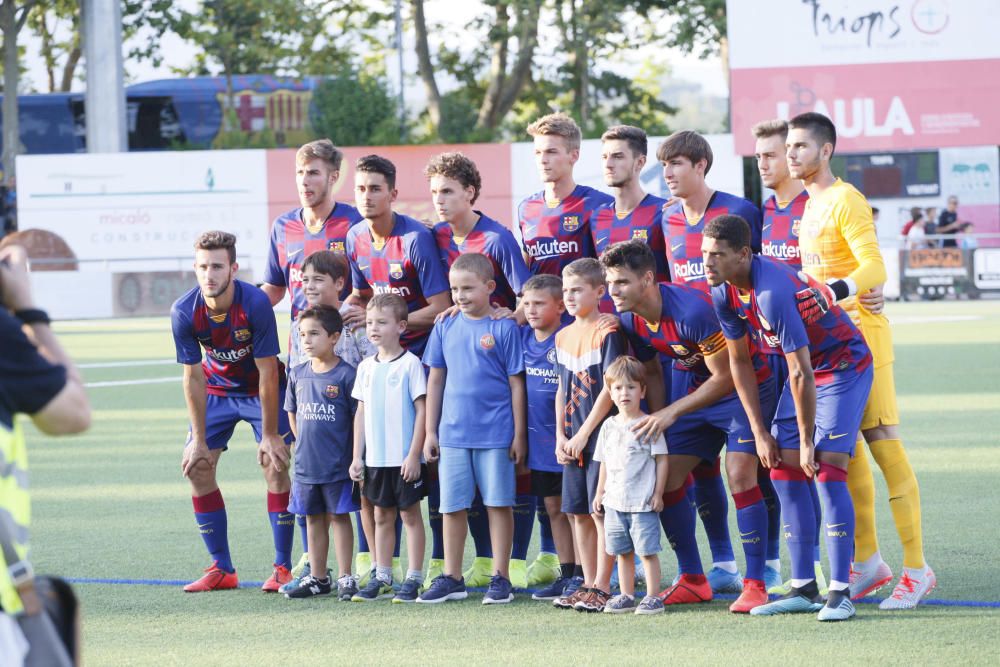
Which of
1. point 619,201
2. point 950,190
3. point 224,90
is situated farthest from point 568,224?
point 224,90

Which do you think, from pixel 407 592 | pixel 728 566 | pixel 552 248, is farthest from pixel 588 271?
pixel 407 592

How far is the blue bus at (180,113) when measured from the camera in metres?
36.9

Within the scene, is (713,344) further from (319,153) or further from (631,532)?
(319,153)

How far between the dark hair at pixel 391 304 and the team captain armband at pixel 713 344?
1.49m

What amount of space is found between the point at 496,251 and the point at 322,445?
4.17 feet

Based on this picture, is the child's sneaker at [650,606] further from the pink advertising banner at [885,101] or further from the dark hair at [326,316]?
the pink advertising banner at [885,101]

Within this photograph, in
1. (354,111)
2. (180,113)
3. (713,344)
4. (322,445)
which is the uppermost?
(180,113)

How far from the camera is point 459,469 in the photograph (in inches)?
268

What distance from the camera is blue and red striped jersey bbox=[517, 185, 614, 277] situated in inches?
283

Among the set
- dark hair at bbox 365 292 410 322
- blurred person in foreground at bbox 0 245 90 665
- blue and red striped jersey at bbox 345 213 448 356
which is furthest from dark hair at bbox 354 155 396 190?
blurred person in foreground at bbox 0 245 90 665

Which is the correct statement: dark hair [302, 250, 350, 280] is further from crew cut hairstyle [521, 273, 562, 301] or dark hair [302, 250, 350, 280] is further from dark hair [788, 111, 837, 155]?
dark hair [788, 111, 837, 155]

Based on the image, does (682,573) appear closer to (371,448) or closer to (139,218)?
(371,448)

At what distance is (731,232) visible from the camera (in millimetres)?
5863

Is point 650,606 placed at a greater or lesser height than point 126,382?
lesser
